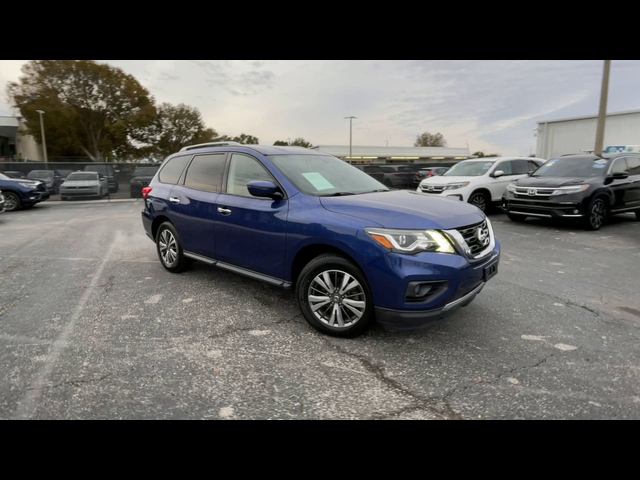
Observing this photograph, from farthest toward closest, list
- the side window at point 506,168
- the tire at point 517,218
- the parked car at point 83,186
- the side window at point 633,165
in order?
the parked car at point 83,186, the side window at point 506,168, the tire at point 517,218, the side window at point 633,165

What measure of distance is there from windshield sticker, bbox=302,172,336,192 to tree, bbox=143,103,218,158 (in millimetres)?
49649

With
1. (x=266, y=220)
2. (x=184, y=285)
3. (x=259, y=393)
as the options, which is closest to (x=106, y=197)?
(x=184, y=285)

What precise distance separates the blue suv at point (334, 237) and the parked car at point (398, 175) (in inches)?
664

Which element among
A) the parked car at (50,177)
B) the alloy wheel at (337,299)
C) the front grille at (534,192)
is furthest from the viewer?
the parked car at (50,177)

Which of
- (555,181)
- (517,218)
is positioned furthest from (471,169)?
(555,181)

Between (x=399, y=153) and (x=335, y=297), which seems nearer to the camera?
(x=335, y=297)

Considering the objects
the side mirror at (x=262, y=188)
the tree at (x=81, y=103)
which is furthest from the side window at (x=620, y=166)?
the tree at (x=81, y=103)

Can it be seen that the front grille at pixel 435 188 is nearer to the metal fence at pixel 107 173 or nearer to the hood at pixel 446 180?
the hood at pixel 446 180

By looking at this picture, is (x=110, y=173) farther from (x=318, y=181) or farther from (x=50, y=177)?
(x=318, y=181)

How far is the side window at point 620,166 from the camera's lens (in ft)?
31.1

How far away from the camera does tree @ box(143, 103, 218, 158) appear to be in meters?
49.8

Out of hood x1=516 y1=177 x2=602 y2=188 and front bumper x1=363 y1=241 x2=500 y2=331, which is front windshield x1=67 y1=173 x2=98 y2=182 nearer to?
hood x1=516 y1=177 x2=602 y2=188

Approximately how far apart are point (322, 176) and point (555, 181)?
23.7ft

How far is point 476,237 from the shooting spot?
11.6 ft
